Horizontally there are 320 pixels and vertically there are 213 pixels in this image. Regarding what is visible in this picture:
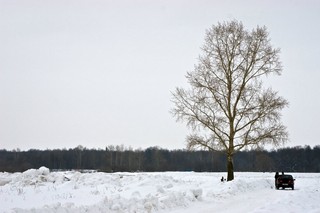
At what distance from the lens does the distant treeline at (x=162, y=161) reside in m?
125

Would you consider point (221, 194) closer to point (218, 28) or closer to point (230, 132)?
point (230, 132)

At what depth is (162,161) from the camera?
14238 centimetres

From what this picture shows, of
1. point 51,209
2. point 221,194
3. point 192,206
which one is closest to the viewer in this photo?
point 51,209

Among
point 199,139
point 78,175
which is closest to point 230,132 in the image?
point 199,139

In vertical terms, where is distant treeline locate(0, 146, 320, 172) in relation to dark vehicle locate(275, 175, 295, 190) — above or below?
above

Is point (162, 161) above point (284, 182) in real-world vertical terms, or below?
above

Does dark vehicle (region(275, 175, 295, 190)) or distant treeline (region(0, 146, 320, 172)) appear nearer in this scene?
dark vehicle (region(275, 175, 295, 190))

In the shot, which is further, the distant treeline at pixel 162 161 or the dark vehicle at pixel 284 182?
the distant treeline at pixel 162 161

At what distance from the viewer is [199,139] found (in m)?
28.6

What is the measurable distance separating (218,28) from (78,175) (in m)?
19.8

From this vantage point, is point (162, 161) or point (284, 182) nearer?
point (284, 182)

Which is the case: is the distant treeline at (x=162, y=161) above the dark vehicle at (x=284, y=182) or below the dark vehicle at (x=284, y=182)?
above

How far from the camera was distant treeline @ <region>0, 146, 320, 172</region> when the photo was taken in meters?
125

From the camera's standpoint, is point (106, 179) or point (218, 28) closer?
point (218, 28)
